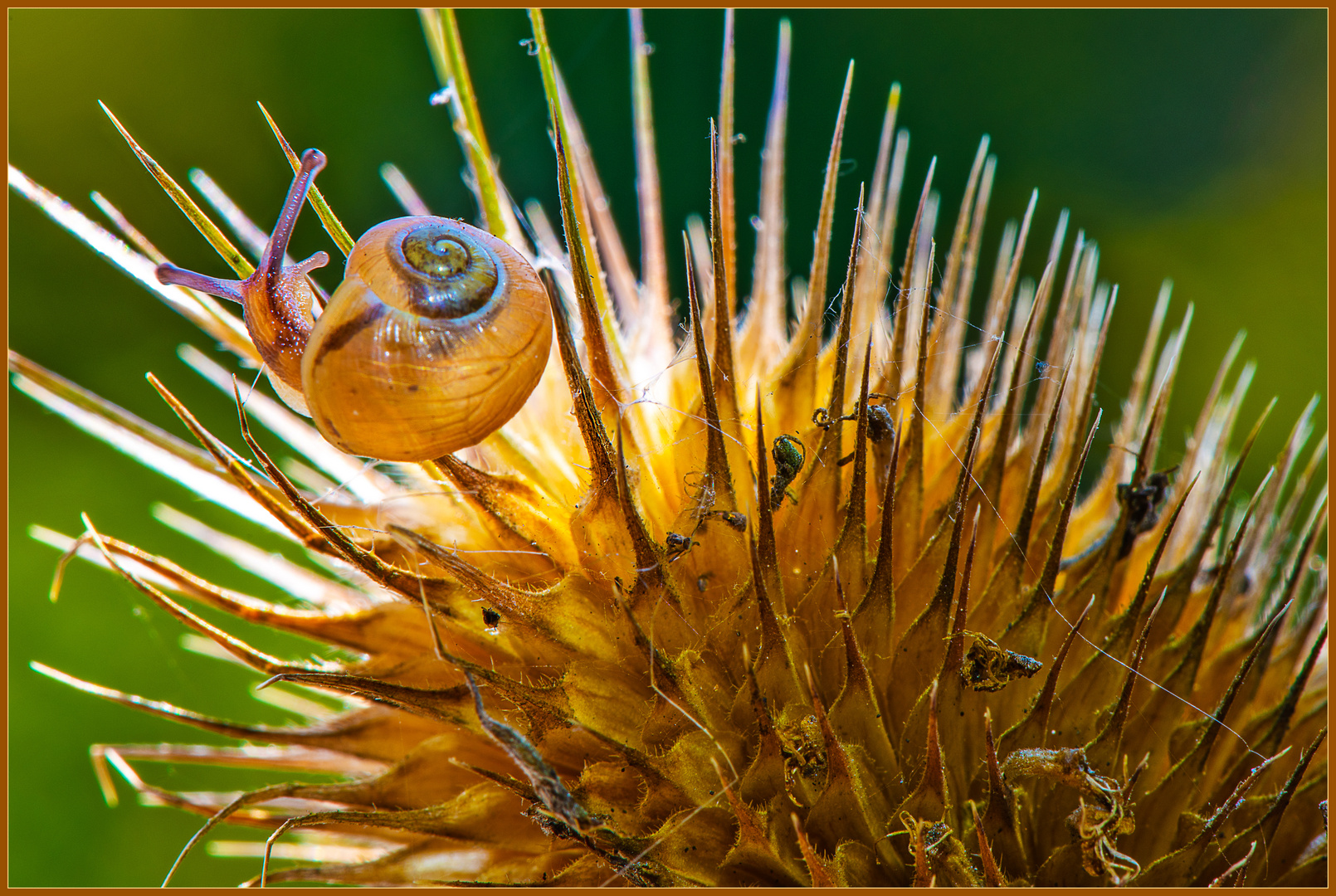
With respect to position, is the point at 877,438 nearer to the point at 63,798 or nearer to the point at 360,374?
the point at 360,374

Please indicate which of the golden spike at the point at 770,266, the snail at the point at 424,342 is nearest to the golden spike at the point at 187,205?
the snail at the point at 424,342

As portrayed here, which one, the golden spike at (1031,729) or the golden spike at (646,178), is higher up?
the golden spike at (646,178)

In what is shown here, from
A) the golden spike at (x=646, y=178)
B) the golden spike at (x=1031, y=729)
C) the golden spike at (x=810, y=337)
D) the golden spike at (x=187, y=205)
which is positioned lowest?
the golden spike at (x=1031, y=729)

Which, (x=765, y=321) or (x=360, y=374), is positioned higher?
(x=765, y=321)

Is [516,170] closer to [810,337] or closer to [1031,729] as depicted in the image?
[810,337]

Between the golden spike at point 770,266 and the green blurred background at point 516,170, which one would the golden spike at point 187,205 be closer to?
the golden spike at point 770,266

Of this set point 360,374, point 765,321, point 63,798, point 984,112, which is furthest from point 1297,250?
point 63,798
